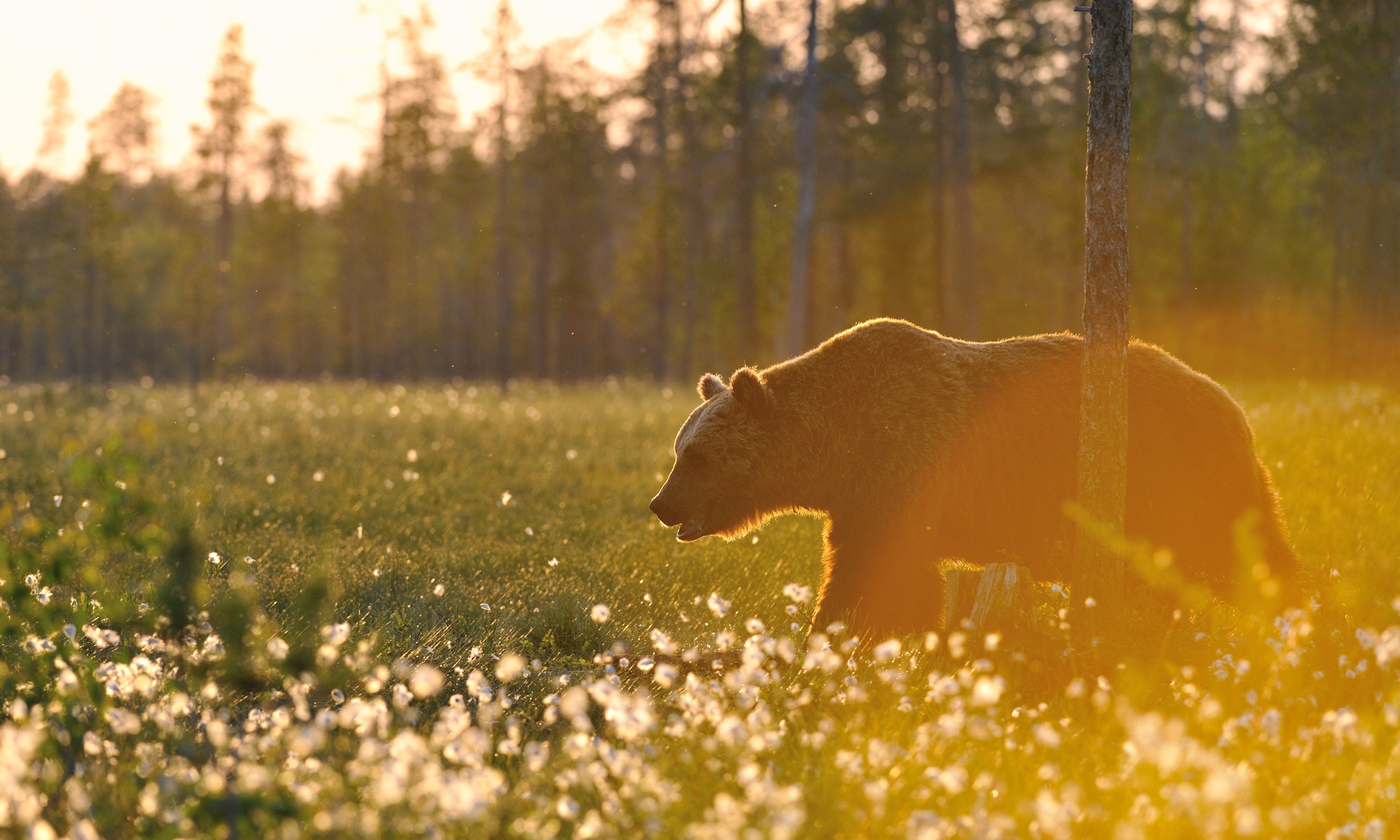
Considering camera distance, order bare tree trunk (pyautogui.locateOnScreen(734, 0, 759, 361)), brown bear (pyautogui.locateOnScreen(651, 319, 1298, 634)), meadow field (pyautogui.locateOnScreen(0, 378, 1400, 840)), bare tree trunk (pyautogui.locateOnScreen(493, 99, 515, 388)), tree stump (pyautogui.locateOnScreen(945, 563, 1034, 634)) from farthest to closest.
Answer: bare tree trunk (pyautogui.locateOnScreen(493, 99, 515, 388)) < bare tree trunk (pyautogui.locateOnScreen(734, 0, 759, 361)) < tree stump (pyautogui.locateOnScreen(945, 563, 1034, 634)) < brown bear (pyautogui.locateOnScreen(651, 319, 1298, 634)) < meadow field (pyautogui.locateOnScreen(0, 378, 1400, 840))

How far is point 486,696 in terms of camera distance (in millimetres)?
3428

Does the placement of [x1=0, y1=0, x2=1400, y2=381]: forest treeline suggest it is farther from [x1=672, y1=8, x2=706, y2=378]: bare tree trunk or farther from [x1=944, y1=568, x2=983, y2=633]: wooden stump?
[x1=944, y1=568, x2=983, y2=633]: wooden stump

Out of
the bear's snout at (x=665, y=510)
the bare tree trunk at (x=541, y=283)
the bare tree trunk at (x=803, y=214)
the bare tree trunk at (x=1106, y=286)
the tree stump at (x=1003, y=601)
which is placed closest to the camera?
the bare tree trunk at (x=1106, y=286)

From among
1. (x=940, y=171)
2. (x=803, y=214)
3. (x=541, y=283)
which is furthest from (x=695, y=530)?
(x=541, y=283)

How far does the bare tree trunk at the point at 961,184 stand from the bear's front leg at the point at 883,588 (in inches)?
648

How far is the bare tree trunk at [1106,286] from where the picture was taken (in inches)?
193

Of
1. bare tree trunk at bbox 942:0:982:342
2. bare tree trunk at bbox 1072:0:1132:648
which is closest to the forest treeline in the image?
bare tree trunk at bbox 942:0:982:342

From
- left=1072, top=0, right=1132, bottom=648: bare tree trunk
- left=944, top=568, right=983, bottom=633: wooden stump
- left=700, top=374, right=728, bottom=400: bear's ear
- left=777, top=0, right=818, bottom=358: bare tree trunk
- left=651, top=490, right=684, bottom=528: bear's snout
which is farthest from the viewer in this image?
left=777, top=0, right=818, bottom=358: bare tree trunk

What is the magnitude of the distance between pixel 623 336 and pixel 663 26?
37.4 metres

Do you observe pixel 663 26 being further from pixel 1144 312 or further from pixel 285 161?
pixel 285 161

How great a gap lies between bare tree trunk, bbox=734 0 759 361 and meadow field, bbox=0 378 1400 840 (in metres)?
16.5

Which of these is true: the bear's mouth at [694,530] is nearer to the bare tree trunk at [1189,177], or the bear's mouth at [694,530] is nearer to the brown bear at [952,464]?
the brown bear at [952,464]

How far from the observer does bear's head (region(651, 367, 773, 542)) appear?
584 cm

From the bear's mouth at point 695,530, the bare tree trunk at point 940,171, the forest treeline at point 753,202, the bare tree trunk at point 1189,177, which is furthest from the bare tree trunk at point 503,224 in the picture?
the bear's mouth at point 695,530
